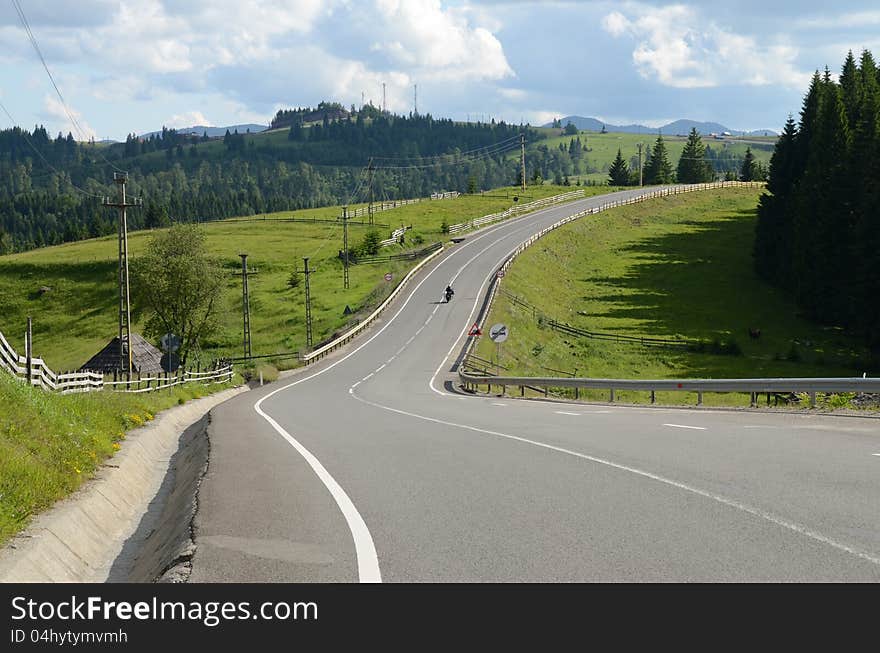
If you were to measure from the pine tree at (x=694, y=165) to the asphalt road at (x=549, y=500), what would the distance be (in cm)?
16011

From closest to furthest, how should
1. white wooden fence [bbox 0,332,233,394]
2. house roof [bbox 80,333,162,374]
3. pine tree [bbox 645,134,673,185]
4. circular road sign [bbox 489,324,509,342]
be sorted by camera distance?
1. white wooden fence [bbox 0,332,233,394]
2. circular road sign [bbox 489,324,509,342]
3. house roof [bbox 80,333,162,374]
4. pine tree [bbox 645,134,673,185]

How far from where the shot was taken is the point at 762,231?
293 ft

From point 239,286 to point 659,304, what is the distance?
146ft

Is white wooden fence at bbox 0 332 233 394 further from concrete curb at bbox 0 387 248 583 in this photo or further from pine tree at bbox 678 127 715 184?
pine tree at bbox 678 127 715 184

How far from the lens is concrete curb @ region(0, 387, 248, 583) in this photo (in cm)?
820

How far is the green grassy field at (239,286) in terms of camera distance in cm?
8050

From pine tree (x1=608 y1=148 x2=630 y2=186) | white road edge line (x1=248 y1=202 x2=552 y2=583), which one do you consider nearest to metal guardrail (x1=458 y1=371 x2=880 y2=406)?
white road edge line (x1=248 y1=202 x2=552 y2=583)

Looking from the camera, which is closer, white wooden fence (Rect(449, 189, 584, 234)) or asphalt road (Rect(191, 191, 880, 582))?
asphalt road (Rect(191, 191, 880, 582))

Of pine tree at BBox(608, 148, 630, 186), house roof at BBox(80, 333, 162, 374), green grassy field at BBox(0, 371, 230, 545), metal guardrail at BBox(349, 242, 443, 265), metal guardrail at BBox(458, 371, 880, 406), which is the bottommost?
house roof at BBox(80, 333, 162, 374)

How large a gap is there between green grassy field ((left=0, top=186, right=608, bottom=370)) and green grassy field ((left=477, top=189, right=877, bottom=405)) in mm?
14808

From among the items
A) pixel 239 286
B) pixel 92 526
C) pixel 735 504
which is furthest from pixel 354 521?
pixel 239 286

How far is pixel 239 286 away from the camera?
99.6 metres
